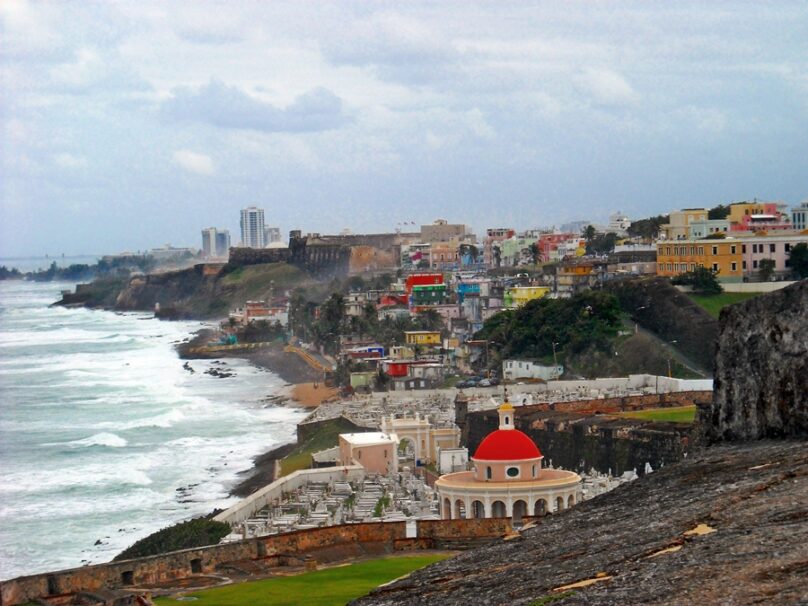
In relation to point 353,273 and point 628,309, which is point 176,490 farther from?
point 353,273

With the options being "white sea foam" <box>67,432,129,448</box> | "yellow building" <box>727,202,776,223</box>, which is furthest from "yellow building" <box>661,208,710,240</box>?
"white sea foam" <box>67,432,129,448</box>

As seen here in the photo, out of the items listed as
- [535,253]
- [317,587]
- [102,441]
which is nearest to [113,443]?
[102,441]

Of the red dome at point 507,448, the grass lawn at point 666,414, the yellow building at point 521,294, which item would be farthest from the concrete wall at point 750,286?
the red dome at point 507,448

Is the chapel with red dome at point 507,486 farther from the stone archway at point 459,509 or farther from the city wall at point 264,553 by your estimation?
the city wall at point 264,553

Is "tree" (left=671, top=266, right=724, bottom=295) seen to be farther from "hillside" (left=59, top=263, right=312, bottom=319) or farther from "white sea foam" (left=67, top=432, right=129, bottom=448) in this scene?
"hillside" (left=59, top=263, right=312, bottom=319)

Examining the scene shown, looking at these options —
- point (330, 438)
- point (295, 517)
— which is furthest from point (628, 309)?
point (295, 517)

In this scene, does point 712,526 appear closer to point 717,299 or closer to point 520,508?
point 520,508
